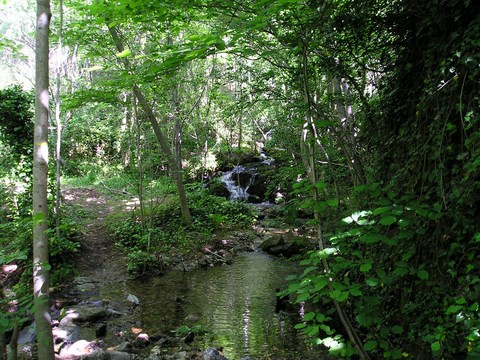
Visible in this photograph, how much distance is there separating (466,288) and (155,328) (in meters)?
5.01

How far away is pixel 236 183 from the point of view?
1716 centimetres

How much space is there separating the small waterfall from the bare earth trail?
5.01 meters

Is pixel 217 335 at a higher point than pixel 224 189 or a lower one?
lower

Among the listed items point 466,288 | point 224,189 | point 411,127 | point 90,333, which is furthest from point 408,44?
point 224,189

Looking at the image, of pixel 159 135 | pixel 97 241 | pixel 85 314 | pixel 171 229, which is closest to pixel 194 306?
pixel 85 314

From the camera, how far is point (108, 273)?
28.7 feet

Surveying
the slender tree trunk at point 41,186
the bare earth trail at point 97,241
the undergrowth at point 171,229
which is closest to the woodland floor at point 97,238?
the bare earth trail at point 97,241

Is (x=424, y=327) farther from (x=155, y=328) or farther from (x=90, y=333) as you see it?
(x=90, y=333)

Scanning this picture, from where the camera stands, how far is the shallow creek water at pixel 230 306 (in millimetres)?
5340

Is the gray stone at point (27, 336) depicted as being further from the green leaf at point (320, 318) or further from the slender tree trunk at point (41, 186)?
the green leaf at point (320, 318)

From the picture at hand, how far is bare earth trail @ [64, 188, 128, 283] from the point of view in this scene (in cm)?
873

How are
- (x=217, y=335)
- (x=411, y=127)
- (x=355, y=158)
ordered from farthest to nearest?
1. (x=217, y=335)
2. (x=355, y=158)
3. (x=411, y=127)

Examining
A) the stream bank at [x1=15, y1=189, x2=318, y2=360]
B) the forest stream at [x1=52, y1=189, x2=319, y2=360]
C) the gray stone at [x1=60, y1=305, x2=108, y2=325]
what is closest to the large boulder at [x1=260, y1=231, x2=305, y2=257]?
the stream bank at [x1=15, y1=189, x2=318, y2=360]

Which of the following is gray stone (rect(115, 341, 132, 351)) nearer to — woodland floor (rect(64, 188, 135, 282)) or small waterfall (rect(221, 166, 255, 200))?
woodland floor (rect(64, 188, 135, 282))
